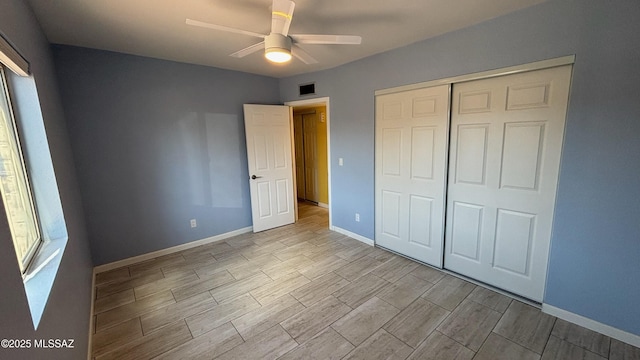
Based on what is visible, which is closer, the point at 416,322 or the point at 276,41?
the point at 276,41

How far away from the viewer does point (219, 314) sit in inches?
89.0

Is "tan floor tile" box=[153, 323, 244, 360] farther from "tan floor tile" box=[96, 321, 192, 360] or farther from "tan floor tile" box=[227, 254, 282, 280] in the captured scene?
"tan floor tile" box=[227, 254, 282, 280]

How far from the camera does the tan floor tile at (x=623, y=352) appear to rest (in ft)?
5.71

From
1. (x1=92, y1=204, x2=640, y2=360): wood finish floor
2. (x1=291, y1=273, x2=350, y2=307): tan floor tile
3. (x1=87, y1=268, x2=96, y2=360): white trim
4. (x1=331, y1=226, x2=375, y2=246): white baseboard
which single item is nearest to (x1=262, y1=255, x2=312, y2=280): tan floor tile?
(x1=92, y1=204, x2=640, y2=360): wood finish floor

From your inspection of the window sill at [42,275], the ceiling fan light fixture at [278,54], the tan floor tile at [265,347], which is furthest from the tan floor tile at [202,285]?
the ceiling fan light fixture at [278,54]

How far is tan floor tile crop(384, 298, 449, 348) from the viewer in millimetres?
1986

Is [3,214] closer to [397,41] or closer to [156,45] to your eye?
[156,45]

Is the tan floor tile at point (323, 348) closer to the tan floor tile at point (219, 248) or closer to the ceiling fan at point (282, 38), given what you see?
the tan floor tile at point (219, 248)

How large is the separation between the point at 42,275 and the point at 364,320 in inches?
81.3

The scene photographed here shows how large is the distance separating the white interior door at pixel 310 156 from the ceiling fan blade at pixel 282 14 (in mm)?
3653

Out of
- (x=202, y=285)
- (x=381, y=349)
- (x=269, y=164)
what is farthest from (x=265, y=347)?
(x=269, y=164)

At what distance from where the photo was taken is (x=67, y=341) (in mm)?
1350

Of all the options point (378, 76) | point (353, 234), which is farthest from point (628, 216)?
point (353, 234)

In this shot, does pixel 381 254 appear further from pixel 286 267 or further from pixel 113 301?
pixel 113 301
